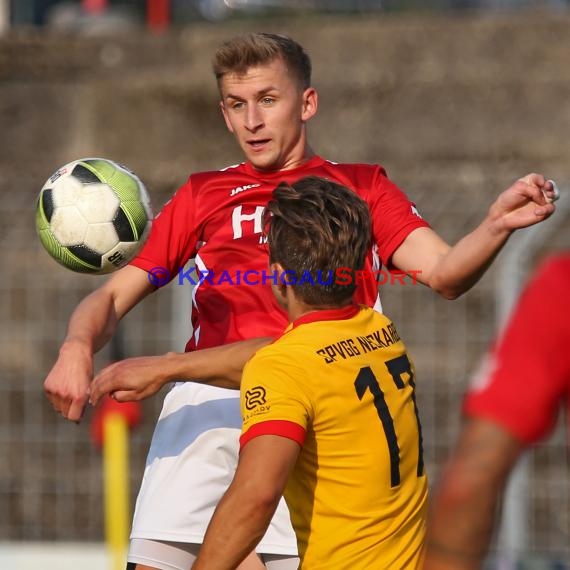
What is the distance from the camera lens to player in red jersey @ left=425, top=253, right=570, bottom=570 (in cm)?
224

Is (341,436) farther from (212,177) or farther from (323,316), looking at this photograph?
(212,177)

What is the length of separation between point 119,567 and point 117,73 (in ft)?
15.8

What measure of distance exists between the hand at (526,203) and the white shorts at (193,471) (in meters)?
1.21

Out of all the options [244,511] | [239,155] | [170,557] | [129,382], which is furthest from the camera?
[239,155]

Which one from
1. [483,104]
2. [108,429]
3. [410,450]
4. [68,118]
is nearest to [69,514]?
[108,429]

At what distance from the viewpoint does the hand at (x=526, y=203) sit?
3.80 meters

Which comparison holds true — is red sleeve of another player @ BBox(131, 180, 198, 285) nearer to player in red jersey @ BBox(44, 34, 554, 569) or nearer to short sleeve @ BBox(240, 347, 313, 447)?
player in red jersey @ BBox(44, 34, 554, 569)

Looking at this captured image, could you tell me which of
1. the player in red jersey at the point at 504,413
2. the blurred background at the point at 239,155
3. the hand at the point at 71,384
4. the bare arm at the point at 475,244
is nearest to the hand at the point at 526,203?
the bare arm at the point at 475,244

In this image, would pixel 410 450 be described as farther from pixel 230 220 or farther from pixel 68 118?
pixel 68 118

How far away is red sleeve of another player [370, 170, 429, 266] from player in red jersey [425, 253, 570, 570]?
→ 2.11 meters

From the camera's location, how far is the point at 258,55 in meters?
4.59

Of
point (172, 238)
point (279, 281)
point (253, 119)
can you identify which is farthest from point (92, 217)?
point (279, 281)

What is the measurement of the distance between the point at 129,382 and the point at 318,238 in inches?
28.5

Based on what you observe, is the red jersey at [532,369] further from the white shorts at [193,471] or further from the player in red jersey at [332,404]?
the white shorts at [193,471]
